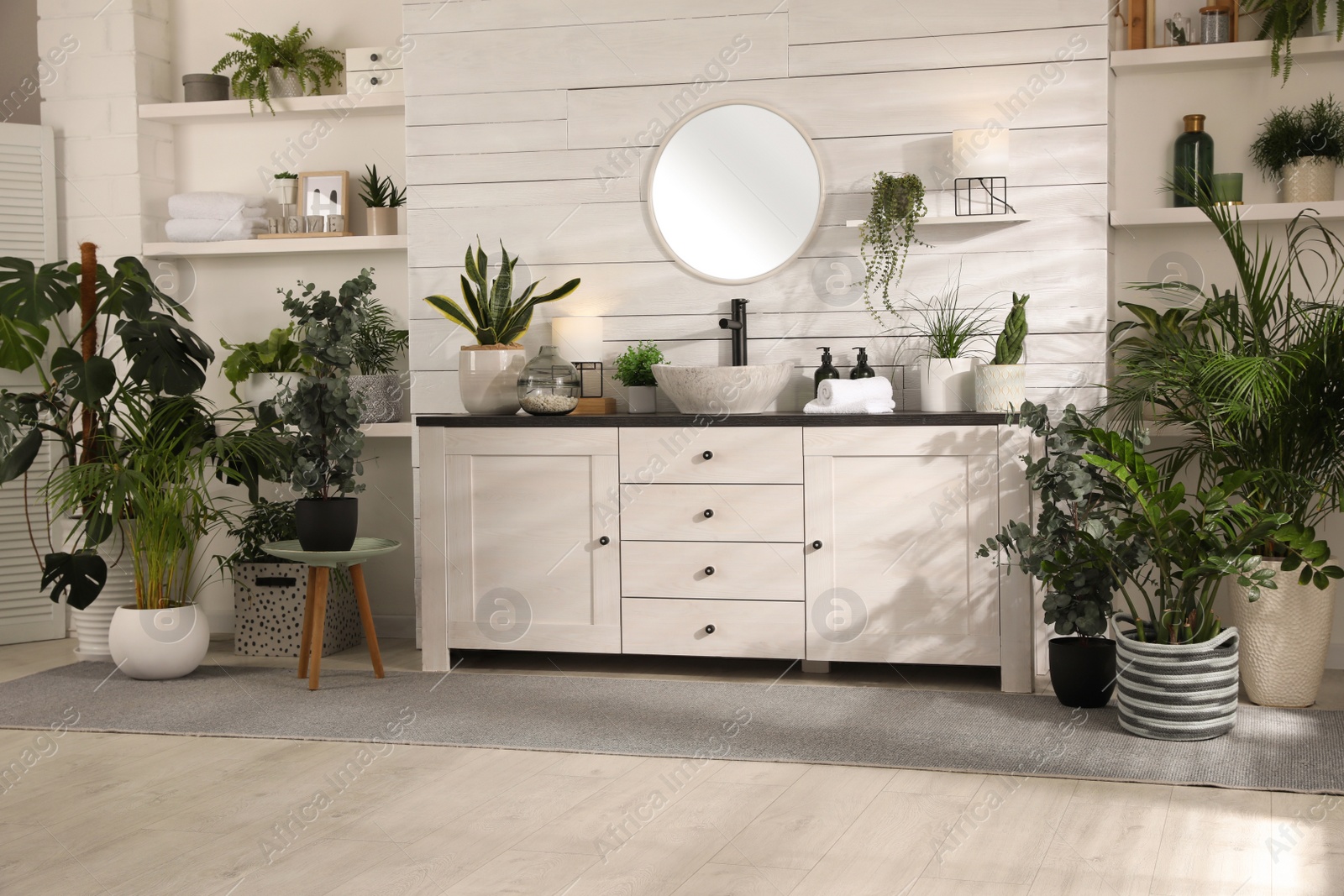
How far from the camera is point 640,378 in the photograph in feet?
12.9

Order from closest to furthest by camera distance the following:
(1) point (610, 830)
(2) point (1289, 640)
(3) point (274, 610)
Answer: (1) point (610, 830)
(2) point (1289, 640)
(3) point (274, 610)

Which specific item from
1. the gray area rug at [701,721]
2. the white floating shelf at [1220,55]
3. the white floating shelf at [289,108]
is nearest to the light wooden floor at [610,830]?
the gray area rug at [701,721]

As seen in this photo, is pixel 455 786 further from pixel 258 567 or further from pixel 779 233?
pixel 779 233

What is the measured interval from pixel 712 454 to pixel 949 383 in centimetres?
75

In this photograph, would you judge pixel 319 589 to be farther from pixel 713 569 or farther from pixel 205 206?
pixel 205 206

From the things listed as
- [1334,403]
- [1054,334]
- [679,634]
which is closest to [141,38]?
[679,634]

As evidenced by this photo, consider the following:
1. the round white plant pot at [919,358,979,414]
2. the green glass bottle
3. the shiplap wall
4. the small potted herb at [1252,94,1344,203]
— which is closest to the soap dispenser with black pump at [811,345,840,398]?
Answer: the shiplap wall

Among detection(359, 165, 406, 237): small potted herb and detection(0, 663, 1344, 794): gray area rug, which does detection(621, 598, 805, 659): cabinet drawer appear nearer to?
detection(0, 663, 1344, 794): gray area rug

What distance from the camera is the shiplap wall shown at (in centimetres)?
373

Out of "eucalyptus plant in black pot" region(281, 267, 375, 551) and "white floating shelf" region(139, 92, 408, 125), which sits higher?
"white floating shelf" region(139, 92, 408, 125)

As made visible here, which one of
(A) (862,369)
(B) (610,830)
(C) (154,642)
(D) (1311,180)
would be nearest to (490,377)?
(A) (862,369)

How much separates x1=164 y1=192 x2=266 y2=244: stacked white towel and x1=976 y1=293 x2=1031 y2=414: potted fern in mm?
2746

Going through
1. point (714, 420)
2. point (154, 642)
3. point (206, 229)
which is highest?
point (206, 229)

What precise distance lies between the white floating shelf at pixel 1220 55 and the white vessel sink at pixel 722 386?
147cm
